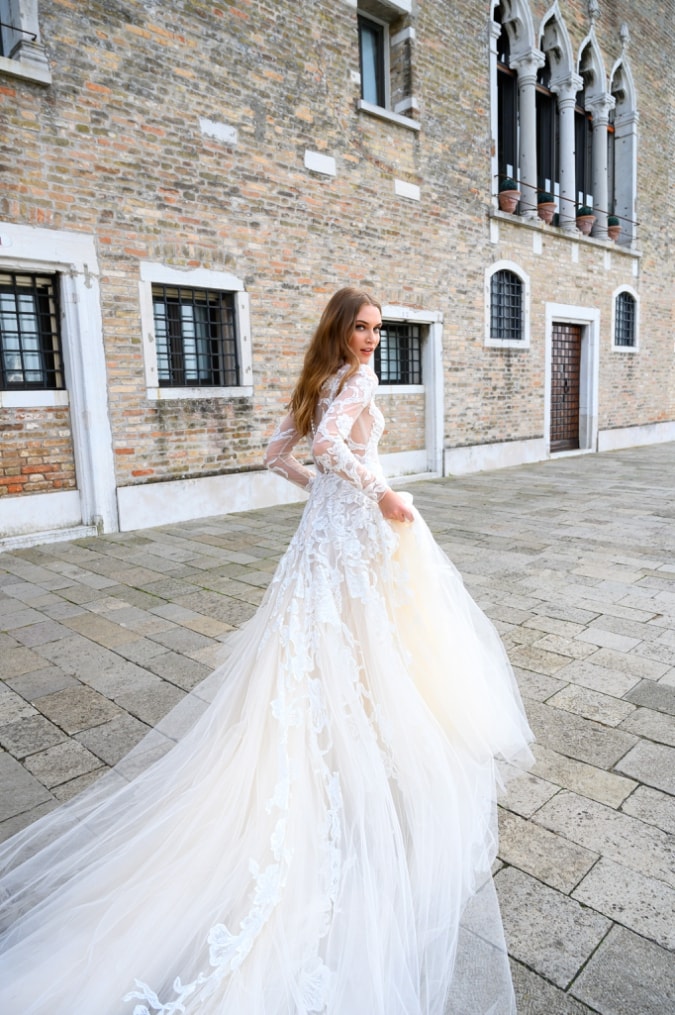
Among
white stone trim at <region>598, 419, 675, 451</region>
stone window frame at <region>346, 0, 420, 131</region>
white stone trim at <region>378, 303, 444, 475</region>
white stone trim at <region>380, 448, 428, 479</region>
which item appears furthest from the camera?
white stone trim at <region>598, 419, 675, 451</region>

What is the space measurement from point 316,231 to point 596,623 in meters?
6.42

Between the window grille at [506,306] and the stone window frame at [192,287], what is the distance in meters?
5.19

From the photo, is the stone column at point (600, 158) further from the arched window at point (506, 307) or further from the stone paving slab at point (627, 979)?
the stone paving slab at point (627, 979)

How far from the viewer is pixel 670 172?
611 inches

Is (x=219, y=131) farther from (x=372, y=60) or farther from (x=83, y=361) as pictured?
(x=372, y=60)

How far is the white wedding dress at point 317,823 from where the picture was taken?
1.54 metres

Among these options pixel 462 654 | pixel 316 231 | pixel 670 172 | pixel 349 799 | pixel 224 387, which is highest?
pixel 670 172

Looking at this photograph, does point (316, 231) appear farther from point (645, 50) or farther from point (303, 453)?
point (645, 50)

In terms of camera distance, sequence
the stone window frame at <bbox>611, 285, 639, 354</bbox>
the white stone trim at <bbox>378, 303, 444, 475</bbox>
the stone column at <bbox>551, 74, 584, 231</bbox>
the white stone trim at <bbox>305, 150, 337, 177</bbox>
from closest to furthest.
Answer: the white stone trim at <bbox>305, 150, 337, 177</bbox> → the white stone trim at <bbox>378, 303, 444, 475</bbox> → the stone column at <bbox>551, 74, 584, 231</bbox> → the stone window frame at <bbox>611, 285, 639, 354</bbox>

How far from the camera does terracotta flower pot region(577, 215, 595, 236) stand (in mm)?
13234

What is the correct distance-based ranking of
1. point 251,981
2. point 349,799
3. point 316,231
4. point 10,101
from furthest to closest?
point 316,231 → point 10,101 → point 349,799 → point 251,981

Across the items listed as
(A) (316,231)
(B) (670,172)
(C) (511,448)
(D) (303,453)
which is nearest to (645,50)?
(B) (670,172)

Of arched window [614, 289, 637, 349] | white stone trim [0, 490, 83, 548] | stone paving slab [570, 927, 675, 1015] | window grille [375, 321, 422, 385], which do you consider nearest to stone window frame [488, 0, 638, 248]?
arched window [614, 289, 637, 349]

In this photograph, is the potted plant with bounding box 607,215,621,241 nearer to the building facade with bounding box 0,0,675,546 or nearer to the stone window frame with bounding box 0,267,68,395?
the building facade with bounding box 0,0,675,546
